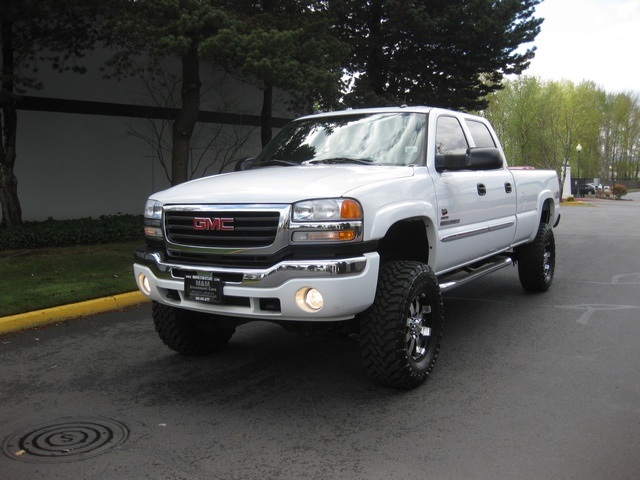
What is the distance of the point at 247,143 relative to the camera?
17.5 meters

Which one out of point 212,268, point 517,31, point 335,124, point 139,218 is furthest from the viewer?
point 517,31

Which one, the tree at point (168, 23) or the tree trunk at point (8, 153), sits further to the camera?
the tree trunk at point (8, 153)

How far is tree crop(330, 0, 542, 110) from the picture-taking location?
17.7m

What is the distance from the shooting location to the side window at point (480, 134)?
6302 mm

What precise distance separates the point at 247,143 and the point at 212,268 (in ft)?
45.2

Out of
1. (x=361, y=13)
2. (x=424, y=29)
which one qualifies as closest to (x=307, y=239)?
(x=424, y=29)

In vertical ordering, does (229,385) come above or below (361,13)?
below

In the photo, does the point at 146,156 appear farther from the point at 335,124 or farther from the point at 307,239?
the point at 307,239

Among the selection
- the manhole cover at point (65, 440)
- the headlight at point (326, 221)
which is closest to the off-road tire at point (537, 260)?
the headlight at point (326, 221)

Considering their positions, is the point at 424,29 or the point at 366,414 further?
the point at 424,29

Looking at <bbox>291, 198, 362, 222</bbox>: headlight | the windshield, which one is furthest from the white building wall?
<bbox>291, 198, 362, 222</bbox>: headlight

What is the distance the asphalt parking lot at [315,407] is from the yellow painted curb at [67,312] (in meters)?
0.11

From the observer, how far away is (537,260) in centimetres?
741

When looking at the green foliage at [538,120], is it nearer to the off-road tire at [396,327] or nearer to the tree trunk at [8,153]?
the tree trunk at [8,153]
